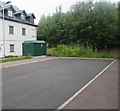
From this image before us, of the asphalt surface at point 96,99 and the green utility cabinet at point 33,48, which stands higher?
the green utility cabinet at point 33,48

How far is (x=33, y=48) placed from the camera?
20797mm

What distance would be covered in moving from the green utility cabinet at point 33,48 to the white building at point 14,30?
59.7 inches

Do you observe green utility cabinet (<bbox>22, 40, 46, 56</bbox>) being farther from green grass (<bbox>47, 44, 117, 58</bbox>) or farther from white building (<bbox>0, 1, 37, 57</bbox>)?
Result: green grass (<bbox>47, 44, 117, 58</bbox>)

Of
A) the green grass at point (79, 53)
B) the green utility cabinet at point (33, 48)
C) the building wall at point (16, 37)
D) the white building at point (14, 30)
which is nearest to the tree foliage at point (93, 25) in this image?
the green grass at point (79, 53)

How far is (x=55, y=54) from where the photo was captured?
22562mm

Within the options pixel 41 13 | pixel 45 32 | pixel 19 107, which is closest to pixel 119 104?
pixel 19 107

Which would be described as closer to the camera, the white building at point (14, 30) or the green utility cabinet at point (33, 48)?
the white building at point (14, 30)

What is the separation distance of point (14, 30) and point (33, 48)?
4.30 metres

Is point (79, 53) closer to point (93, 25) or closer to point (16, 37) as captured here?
point (93, 25)

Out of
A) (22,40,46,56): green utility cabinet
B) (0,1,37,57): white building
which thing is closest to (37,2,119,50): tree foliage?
(22,40,46,56): green utility cabinet

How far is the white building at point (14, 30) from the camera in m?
20.6

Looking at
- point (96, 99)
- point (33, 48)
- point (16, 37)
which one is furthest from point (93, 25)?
point (96, 99)

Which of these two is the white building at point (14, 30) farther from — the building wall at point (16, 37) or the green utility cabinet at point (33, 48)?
the green utility cabinet at point (33, 48)

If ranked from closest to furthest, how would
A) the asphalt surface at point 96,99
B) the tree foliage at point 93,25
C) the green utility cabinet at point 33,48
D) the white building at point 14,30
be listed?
the asphalt surface at point 96,99 → the white building at point 14,30 → the green utility cabinet at point 33,48 → the tree foliage at point 93,25
